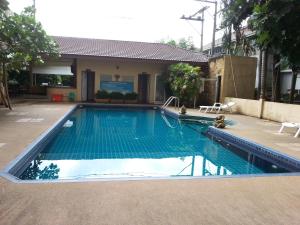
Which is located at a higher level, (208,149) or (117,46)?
(117,46)

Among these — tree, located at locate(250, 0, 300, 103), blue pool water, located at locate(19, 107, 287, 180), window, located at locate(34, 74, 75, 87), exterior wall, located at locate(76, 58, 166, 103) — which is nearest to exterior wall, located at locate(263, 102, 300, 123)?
tree, located at locate(250, 0, 300, 103)

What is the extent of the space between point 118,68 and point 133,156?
13.6 metres

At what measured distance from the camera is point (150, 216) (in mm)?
3068

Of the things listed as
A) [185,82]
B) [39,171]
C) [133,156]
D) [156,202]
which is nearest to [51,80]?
[185,82]

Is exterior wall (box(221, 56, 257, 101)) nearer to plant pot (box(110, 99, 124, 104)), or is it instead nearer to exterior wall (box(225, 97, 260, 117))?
exterior wall (box(225, 97, 260, 117))

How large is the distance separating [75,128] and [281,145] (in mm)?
6810

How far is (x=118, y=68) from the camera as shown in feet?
65.8

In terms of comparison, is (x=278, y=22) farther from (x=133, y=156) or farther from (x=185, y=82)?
(x=185, y=82)

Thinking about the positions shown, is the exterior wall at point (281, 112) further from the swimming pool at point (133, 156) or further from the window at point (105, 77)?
the window at point (105, 77)

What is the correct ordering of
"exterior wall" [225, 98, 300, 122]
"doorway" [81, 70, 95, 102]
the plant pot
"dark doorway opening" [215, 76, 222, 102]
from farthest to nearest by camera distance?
"doorway" [81, 70, 95, 102] < the plant pot < "dark doorway opening" [215, 76, 222, 102] < "exterior wall" [225, 98, 300, 122]

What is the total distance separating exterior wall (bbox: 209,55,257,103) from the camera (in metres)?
16.6

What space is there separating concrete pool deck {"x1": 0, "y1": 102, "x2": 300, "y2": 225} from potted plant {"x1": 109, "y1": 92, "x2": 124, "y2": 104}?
1496 cm

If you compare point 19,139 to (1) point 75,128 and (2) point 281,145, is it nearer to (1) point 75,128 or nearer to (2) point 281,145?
(1) point 75,128

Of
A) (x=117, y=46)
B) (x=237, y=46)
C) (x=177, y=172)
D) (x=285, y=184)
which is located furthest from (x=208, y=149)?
(x=117, y=46)
